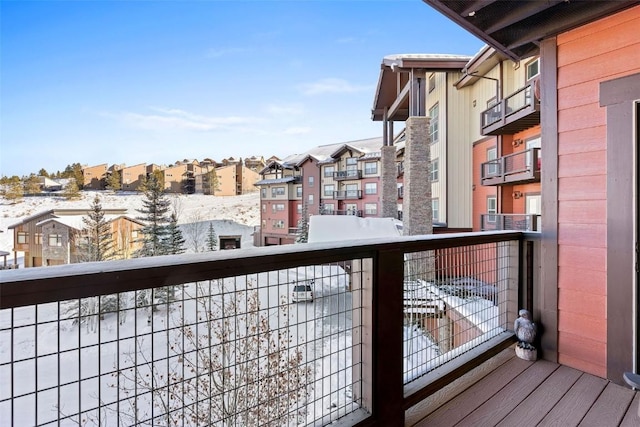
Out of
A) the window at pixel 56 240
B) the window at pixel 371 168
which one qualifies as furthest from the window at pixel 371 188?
the window at pixel 56 240

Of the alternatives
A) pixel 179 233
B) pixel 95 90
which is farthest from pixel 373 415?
pixel 95 90

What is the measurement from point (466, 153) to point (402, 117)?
156 inches

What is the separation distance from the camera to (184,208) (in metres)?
20.4

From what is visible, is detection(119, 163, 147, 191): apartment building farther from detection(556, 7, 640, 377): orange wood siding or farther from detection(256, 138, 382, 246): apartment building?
detection(556, 7, 640, 377): orange wood siding

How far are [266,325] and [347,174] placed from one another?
18.6 metres

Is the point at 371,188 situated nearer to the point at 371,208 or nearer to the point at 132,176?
the point at 371,208

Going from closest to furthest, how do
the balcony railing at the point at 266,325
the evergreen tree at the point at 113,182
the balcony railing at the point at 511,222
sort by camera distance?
1. the balcony railing at the point at 266,325
2. the balcony railing at the point at 511,222
3. the evergreen tree at the point at 113,182

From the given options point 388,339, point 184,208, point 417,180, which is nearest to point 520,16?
point 388,339

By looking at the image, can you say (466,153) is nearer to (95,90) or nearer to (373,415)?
(373,415)

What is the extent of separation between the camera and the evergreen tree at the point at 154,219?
1539 cm

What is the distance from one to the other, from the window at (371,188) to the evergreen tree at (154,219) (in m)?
10.5

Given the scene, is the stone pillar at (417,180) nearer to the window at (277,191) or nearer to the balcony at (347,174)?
the balcony at (347,174)

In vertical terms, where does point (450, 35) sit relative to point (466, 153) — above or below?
above

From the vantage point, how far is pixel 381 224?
9.93m
